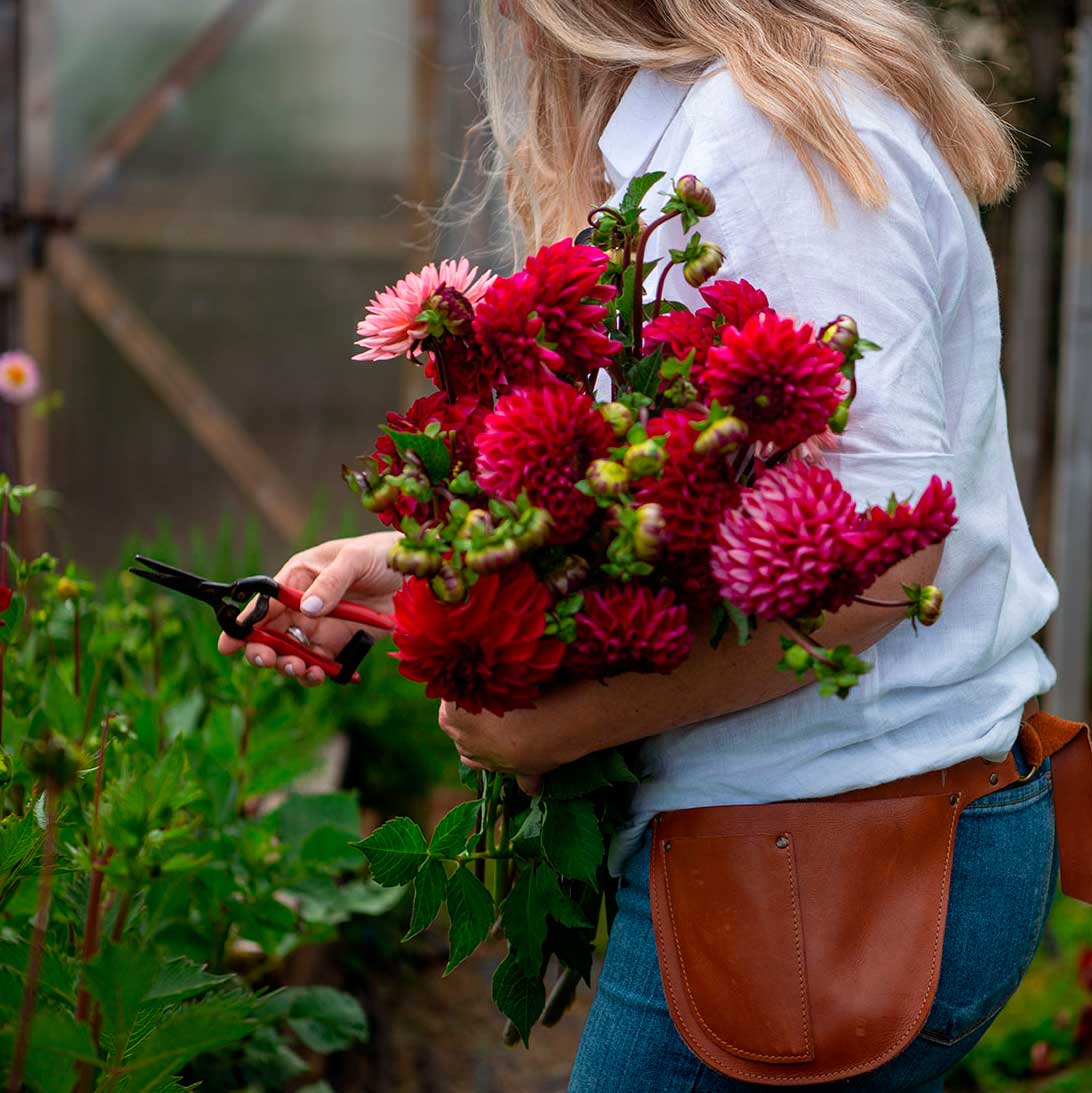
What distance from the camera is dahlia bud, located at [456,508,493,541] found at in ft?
2.99

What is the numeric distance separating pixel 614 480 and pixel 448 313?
8.3 inches

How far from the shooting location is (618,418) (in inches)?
37.4

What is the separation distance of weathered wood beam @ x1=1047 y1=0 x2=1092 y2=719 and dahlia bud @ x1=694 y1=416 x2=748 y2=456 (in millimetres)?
2750

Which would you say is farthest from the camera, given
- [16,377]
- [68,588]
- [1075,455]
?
[1075,455]

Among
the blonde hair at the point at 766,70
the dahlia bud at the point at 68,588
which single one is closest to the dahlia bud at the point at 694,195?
the blonde hair at the point at 766,70

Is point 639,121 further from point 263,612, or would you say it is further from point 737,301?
point 263,612

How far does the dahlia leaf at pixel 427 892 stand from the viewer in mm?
1189

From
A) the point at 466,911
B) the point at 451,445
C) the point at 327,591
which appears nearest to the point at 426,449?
the point at 451,445

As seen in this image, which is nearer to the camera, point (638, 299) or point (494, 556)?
point (494, 556)

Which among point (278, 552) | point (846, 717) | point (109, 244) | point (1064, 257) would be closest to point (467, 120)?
point (109, 244)

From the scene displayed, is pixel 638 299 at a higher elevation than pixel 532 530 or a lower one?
higher

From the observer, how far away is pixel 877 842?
1131 millimetres

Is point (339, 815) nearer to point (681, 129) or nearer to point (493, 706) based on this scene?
point (493, 706)

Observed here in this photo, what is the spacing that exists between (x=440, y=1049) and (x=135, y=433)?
7.50ft
